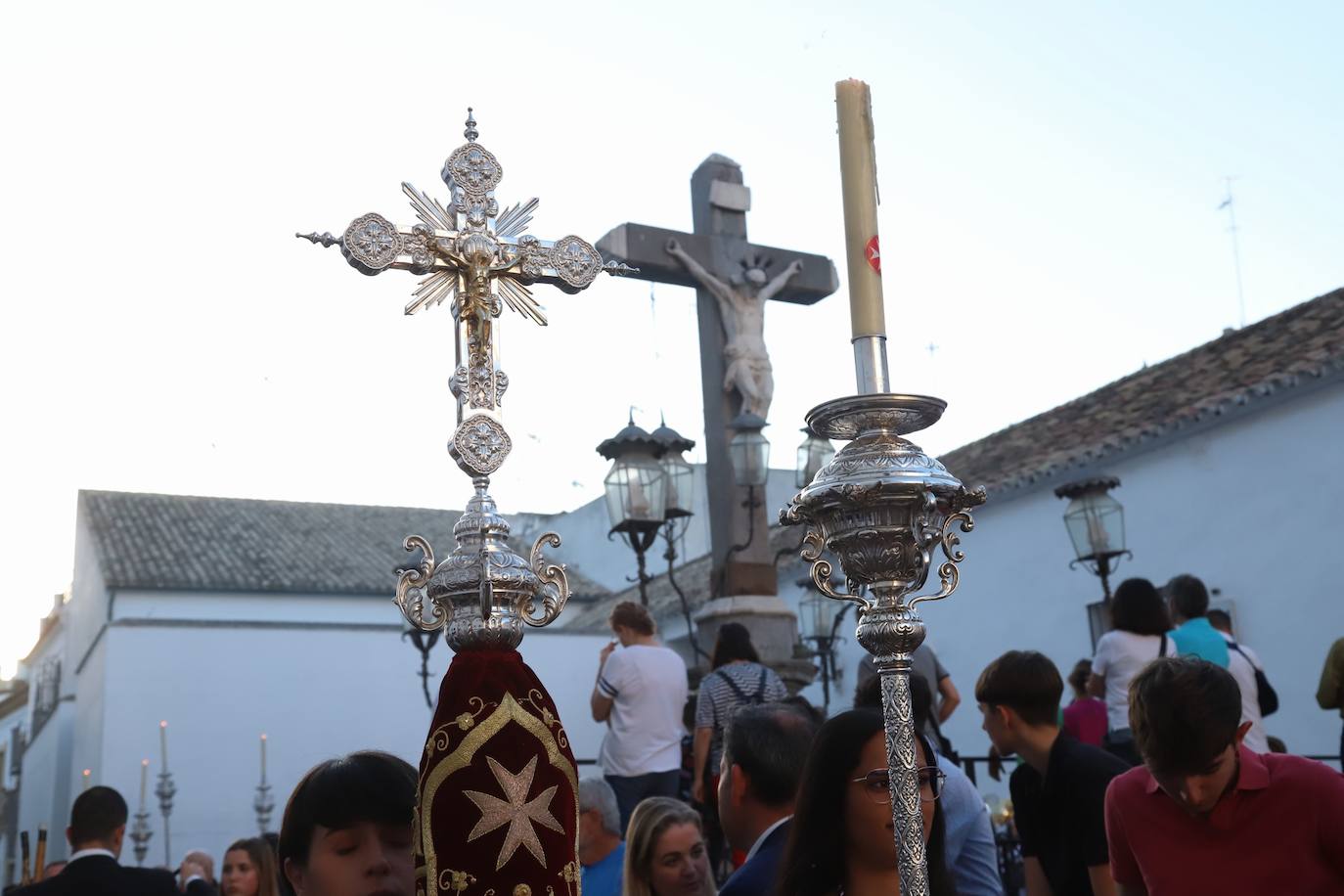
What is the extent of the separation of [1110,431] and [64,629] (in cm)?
2714

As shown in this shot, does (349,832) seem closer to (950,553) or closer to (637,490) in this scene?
(950,553)

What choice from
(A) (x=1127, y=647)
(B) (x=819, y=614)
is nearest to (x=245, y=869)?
(A) (x=1127, y=647)

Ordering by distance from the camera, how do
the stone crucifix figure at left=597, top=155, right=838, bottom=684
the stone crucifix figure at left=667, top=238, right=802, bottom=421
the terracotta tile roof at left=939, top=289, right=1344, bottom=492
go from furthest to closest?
1. the terracotta tile roof at left=939, top=289, right=1344, bottom=492
2. the stone crucifix figure at left=667, top=238, right=802, bottom=421
3. the stone crucifix figure at left=597, top=155, right=838, bottom=684

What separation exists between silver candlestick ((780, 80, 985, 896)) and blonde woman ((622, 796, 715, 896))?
8.25 feet

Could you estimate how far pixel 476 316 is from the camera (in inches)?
123

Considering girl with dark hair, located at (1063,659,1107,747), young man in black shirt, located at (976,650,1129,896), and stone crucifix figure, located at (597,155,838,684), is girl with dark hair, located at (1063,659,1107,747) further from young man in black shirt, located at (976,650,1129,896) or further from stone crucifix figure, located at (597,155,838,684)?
young man in black shirt, located at (976,650,1129,896)

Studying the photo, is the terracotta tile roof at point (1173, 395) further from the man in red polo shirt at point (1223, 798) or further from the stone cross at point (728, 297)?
the man in red polo shirt at point (1223, 798)

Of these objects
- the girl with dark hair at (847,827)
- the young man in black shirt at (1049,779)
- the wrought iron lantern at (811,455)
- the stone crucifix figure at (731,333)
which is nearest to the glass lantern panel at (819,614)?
the stone crucifix figure at (731,333)

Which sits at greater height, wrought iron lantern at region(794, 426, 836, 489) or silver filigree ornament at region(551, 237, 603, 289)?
wrought iron lantern at region(794, 426, 836, 489)

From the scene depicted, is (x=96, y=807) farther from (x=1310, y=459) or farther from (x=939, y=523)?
(x=1310, y=459)

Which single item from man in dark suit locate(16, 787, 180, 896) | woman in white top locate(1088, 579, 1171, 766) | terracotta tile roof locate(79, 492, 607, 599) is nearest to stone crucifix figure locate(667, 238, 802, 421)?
woman in white top locate(1088, 579, 1171, 766)

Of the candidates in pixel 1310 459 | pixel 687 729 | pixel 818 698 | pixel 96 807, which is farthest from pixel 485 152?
pixel 818 698

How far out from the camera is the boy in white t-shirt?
265 inches

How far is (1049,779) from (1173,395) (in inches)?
536
